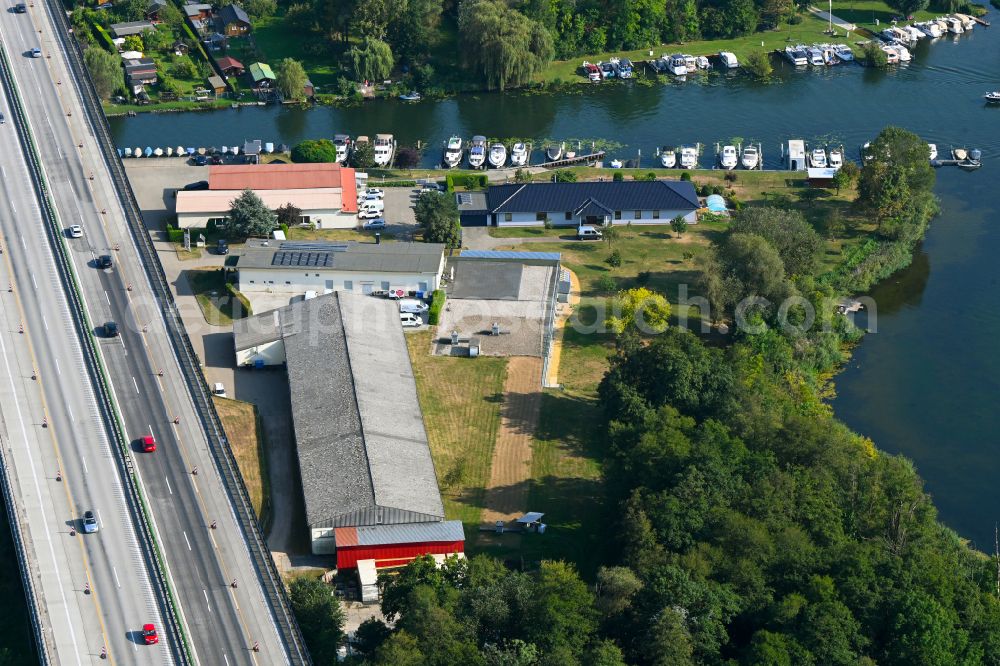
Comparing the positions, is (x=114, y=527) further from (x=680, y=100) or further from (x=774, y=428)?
(x=680, y=100)

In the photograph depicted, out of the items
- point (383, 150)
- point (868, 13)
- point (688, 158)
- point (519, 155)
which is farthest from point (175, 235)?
point (868, 13)

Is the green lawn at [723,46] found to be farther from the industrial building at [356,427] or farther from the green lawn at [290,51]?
the industrial building at [356,427]

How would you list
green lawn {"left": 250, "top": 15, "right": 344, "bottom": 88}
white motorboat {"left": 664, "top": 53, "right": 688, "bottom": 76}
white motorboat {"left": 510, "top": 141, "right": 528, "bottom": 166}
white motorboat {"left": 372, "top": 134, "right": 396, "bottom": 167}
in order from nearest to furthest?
1. white motorboat {"left": 372, "top": 134, "right": 396, "bottom": 167}
2. white motorboat {"left": 510, "top": 141, "right": 528, "bottom": 166}
3. green lawn {"left": 250, "top": 15, "right": 344, "bottom": 88}
4. white motorboat {"left": 664, "top": 53, "right": 688, "bottom": 76}

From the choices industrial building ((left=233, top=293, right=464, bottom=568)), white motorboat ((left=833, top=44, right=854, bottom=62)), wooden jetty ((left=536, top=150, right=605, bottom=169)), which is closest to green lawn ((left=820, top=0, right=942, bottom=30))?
white motorboat ((left=833, top=44, right=854, bottom=62))

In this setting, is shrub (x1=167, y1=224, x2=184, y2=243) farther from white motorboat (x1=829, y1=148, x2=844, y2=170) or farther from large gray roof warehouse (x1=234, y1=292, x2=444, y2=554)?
white motorboat (x1=829, y1=148, x2=844, y2=170)

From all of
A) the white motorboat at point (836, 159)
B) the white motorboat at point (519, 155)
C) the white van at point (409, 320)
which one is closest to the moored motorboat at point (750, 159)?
the white motorboat at point (836, 159)

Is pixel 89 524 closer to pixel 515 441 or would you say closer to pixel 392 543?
pixel 392 543
